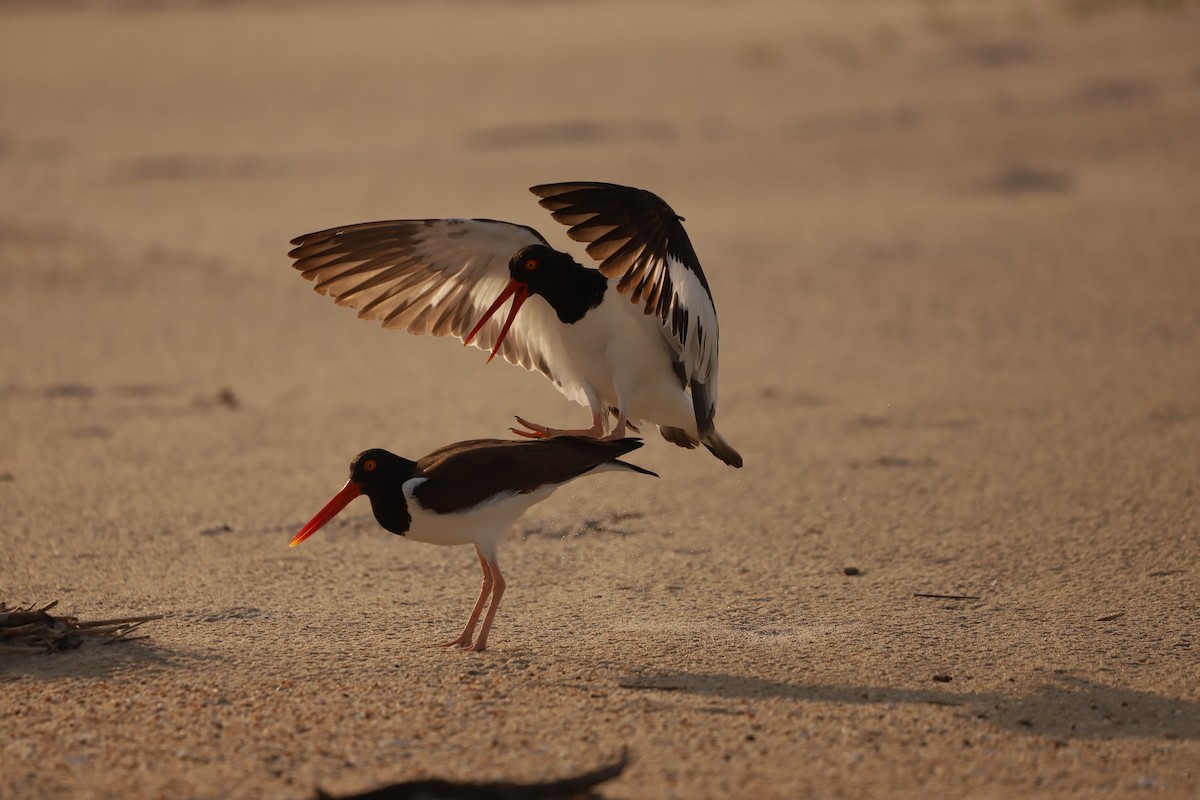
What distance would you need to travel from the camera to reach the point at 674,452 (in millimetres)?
7648

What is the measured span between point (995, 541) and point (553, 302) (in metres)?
2.17

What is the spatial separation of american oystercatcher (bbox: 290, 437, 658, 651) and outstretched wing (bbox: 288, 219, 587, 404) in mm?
912

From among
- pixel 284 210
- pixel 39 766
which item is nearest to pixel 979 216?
pixel 284 210

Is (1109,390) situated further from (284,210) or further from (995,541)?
(284,210)

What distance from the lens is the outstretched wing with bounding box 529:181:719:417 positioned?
4730 millimetres

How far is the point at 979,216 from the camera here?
13.3 m

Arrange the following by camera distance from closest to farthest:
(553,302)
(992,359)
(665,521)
A: (553,302) < (665,521) < (992,359)

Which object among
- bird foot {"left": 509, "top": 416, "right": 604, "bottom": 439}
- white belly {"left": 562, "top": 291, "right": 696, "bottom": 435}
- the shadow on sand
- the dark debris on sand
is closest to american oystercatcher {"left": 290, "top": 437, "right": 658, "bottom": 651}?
bird foot {"left": 509, "top": 416, "right": 604, "bottom": 439}

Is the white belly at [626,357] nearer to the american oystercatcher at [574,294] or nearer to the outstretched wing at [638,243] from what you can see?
the american oystercatcher at [574,294]

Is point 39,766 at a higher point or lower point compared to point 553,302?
lower

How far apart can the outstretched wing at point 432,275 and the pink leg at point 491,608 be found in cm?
111

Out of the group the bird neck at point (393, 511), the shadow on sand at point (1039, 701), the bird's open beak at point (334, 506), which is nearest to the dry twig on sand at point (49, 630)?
the bird's open beak at point (334, 506)

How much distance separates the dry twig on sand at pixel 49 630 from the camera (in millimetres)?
4594

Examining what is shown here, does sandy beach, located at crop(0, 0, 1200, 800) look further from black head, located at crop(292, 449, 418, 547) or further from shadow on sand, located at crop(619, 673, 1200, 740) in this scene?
black head, located at crop(292, 449, 418, 547)
